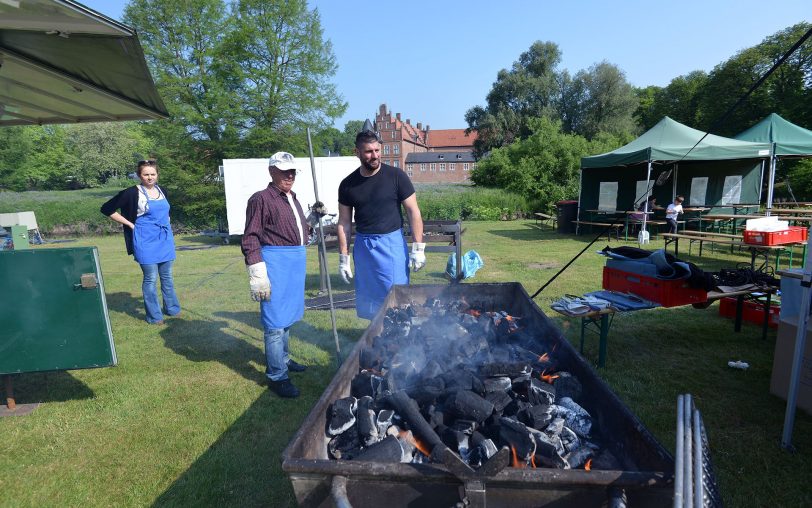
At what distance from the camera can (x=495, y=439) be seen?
1664 mm

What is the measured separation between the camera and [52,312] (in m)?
3.00

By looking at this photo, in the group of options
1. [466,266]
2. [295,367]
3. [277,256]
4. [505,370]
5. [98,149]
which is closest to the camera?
[505,370]

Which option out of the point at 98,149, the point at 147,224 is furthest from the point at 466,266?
the point at 98,149

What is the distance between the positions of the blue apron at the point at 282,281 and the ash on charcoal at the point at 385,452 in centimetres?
185

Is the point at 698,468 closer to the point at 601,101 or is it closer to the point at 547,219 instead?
the point at 547,219

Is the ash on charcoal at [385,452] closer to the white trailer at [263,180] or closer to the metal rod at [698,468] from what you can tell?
the metal rod at [698,468]

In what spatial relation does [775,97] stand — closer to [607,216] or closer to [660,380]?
[607,216]

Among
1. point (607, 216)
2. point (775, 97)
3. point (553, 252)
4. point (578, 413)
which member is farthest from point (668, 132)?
point (775, 97)

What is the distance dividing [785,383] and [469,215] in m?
17.8

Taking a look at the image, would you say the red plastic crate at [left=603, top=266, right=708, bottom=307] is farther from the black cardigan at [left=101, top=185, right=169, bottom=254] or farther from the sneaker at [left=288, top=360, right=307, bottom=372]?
the black cardigan at [left=101, top=185, right=169, bottom=254]

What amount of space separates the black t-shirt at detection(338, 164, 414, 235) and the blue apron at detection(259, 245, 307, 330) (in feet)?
1.90

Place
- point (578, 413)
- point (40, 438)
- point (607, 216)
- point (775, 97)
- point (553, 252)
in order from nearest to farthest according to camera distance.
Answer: point (578, 413) → point (40, 438) → point (553, 252) → point (607, 216) → point (775, 97)

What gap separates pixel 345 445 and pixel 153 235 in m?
4.44

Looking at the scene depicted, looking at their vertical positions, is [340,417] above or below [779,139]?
below
